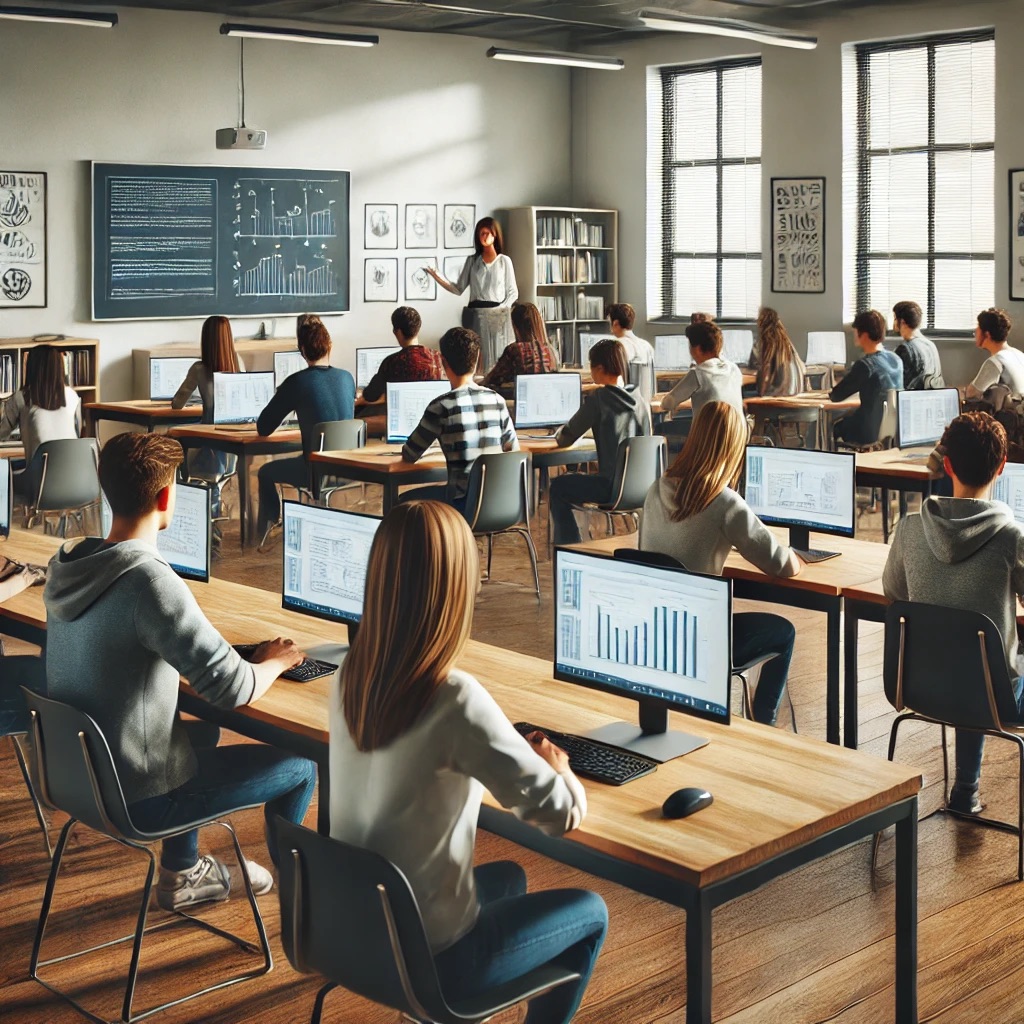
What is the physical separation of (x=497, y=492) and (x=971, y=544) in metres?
2.98

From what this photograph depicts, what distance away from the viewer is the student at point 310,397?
729 centimetres

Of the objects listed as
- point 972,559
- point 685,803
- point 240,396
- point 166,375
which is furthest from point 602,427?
point 685,803

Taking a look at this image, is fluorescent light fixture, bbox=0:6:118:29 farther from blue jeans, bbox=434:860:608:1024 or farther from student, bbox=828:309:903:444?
blue jeans, bbox=434:860:608:1024

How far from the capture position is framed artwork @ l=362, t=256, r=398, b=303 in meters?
11.7

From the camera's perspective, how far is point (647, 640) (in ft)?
8.95

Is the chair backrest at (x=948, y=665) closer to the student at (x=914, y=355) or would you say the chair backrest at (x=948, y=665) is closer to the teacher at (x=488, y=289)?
the student at (x=914, y=355)

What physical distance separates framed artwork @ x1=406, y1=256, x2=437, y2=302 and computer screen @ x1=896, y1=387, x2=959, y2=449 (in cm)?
589

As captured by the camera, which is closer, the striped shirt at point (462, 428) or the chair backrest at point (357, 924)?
the chair backrest at point (357, 924)

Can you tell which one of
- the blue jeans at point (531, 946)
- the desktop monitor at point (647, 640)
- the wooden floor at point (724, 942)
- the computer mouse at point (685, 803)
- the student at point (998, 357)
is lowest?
the wooden floor at point (724, 942)

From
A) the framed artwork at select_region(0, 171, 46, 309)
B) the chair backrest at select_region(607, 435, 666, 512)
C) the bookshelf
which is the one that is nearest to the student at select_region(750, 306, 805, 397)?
the chair backrest at select_region(607, 435, 666, 512)

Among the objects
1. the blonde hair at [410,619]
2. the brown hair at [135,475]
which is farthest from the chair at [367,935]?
the brown hair at [135,475]

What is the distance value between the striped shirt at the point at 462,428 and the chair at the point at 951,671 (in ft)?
9.82

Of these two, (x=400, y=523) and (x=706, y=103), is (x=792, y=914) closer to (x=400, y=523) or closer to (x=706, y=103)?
(x=400, y=523)

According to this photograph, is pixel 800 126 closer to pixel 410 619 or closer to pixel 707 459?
pixel 707 459
